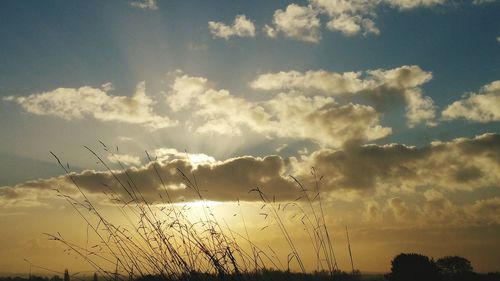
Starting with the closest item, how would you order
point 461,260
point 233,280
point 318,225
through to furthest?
1. point 233,280
2. point 318,225
3. point 461,260

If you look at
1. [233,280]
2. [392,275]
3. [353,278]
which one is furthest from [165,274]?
[392,275]

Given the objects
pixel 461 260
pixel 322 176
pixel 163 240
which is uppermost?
pixel 322 176

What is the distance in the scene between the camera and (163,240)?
5.74 meters

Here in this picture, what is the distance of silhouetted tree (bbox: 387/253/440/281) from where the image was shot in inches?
1005

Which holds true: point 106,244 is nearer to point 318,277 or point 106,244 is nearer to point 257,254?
point 257,254

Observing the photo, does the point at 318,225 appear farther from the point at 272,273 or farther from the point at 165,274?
the point at 165,274

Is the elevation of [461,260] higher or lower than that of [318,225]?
lower

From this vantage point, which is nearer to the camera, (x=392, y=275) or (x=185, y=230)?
(x=185, y=230)

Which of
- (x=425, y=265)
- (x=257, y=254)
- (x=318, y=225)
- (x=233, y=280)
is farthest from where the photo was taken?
(x=425, y=265)

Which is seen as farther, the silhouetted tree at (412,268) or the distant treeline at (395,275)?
the silhouetted tree at (412,268)

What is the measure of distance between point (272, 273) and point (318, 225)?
142cm

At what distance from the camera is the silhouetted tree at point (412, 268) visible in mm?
25516

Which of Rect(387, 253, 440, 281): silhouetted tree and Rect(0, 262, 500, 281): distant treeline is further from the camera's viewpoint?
Rect(387, 253, 440, 281): silhouetted tree

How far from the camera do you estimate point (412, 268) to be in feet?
84.7
